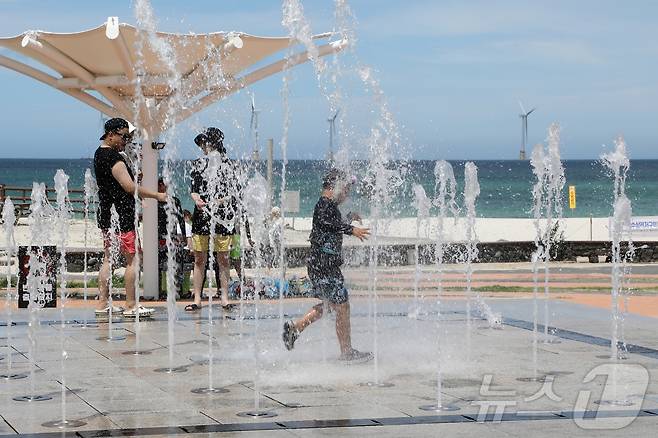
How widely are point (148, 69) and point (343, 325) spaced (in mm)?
5477

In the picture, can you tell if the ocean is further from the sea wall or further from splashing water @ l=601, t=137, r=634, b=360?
splashing water @ l=601, t=137, r=634, b=360

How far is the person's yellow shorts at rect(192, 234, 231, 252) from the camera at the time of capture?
1201 cm

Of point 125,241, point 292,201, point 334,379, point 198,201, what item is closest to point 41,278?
point 125,241

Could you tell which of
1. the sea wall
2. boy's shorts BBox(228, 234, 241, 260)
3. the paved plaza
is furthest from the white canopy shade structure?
the sea wall

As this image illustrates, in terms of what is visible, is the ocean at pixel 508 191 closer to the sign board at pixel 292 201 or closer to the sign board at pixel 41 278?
the sign board at pixel 292 201

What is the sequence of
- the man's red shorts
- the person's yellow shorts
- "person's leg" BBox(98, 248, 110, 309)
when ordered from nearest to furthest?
the man's red shorts < "person's leg" BBox(98, 248, 110, 309) < the person's yellow shorts

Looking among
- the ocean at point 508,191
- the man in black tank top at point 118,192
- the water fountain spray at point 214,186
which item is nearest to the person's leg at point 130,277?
the man in black tank top at point 118,192

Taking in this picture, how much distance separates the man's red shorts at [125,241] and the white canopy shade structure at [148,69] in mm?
2222

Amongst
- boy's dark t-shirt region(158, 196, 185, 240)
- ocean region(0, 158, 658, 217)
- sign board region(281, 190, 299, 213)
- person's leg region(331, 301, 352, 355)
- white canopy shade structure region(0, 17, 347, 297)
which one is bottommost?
person's leg region(331, 301, 352, 355)

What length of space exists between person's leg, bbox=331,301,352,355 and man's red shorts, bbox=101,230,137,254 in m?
2.92

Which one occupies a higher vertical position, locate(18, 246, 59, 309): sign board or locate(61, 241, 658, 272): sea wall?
locate(61, 241, 658, 272): sea wall

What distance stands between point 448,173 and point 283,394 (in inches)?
235

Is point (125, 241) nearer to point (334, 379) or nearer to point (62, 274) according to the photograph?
point (62, 274)

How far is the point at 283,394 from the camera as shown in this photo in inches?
299
